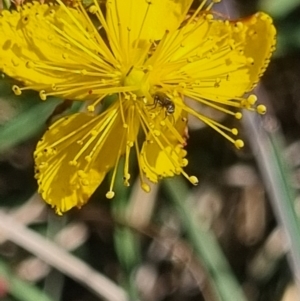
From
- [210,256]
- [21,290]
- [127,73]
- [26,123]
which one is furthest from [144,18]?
[21,290]

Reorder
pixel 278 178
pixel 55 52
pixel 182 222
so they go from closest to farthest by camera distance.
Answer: pixel 55 52 < pixel 278 178 < pixel 182 222

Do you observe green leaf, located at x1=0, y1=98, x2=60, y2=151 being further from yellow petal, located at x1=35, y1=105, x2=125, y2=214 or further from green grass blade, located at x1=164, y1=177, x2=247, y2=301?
green grass blade, located at x1=164, y1=177, x2=247, y2=301

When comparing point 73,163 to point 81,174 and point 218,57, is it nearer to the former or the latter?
point 81,174

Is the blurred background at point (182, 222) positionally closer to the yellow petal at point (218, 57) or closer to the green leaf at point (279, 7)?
the green leaf at point (279, 7)

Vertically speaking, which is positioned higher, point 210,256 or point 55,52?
point 55,52

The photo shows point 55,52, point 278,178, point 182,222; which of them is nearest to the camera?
point 55,52

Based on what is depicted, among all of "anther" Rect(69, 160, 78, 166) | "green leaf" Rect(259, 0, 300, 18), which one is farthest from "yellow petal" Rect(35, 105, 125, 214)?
"green leaf" Rect(259, 0, 300, 18)
